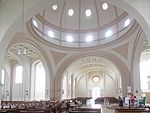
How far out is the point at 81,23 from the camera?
81.9ft

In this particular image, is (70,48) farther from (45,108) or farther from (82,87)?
(82,87)

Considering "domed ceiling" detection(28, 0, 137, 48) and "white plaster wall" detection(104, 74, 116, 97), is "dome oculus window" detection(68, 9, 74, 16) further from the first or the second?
"white plaster wall" detection(104, 74, 116, 97)

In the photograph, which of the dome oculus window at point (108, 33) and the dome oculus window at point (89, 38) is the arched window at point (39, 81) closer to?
the dome oculus window at point (89, 38)

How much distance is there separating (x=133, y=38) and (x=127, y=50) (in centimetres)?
173

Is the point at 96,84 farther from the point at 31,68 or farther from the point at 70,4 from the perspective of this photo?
the point at 70,4

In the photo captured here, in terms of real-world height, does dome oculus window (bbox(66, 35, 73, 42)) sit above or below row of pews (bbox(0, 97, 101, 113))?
above

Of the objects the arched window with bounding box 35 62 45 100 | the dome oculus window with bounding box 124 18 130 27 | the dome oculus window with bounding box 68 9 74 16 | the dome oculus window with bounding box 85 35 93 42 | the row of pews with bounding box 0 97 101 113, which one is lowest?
the row of pews with bounding box 0 97 101 113

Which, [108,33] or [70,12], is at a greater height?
[70,12]

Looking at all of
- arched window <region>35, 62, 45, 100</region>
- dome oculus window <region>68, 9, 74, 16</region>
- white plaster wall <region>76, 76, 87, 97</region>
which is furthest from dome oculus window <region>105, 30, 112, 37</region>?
white plaster wall <region>76, 76, 87, 97</region>

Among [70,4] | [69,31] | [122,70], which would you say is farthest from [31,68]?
[122,70]

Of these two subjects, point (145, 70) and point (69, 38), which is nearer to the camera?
point (69, 38)

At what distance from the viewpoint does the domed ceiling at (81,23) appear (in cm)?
2256

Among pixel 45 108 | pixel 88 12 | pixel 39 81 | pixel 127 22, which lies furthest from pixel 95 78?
pixel 45 108

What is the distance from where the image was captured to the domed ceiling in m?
22.6
